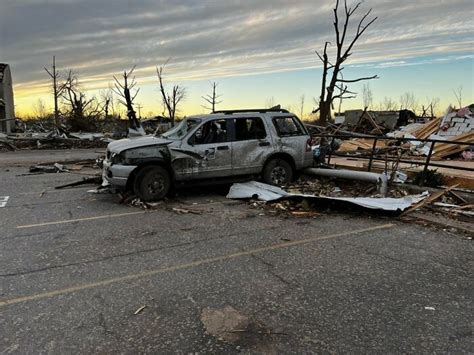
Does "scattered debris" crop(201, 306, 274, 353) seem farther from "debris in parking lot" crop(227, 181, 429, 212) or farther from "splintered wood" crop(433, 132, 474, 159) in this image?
"splintered wood" crop(433, 132, 474, 159)

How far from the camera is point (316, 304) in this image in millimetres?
4262

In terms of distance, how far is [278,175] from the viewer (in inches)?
416

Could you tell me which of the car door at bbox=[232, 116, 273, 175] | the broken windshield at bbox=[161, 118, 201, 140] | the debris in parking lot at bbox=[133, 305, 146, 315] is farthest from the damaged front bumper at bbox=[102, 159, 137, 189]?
the debris in parking lot at bbox=[133, 305, 146, 315]

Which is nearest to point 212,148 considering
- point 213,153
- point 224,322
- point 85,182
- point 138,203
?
point 213,153

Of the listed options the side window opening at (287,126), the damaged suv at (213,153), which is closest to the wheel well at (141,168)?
the damaged suv at (213,153)

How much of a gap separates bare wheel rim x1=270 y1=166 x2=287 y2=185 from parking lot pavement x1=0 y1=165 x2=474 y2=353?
248 cm

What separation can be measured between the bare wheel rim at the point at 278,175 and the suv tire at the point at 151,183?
105 inches

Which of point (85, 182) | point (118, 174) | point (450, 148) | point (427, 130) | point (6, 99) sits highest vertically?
point (6, 99)

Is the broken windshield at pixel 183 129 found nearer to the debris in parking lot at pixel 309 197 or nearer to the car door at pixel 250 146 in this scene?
the car door at pixel 250 146

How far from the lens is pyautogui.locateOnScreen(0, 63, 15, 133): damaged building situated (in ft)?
125

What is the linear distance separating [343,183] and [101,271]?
6.98 metres

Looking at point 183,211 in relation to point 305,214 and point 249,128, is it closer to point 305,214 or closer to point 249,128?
point 305,214

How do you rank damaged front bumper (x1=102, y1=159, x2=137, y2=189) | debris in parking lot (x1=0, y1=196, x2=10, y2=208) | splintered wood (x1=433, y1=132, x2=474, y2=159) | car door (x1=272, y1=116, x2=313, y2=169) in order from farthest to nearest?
splintered wood (x1=433, y1=132, x2=474, y2=159)
car door (x1=272, y1=116, x2=313, y2=169)
debris in parking lot (x1=0, y1=196, x2=10, y2=208)
damaged front bumper (x1=102, y1=159, x2=137, y2=189)

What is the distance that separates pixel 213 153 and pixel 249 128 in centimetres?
117
